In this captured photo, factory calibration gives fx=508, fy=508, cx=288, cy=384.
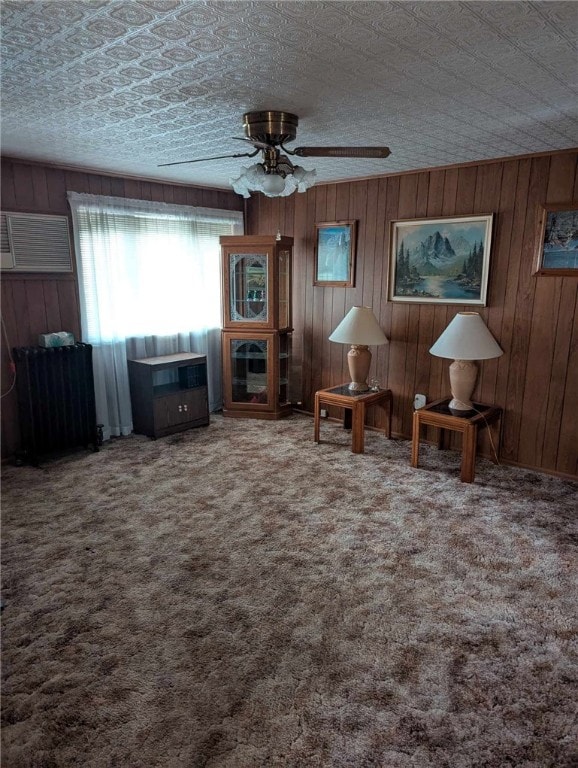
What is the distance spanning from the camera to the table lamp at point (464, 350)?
3.67 m

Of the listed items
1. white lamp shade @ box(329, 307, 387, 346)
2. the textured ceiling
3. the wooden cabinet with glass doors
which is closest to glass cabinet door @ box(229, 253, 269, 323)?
the wooden cabinet with glass doors

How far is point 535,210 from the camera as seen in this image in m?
3.64

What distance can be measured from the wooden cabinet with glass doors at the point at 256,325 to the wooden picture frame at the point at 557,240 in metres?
2.31

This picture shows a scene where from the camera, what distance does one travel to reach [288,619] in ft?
7.41

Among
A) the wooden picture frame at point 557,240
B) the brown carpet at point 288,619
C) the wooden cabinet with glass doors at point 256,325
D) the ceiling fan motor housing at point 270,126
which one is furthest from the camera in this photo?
the wooden cabinet with glass doors at point 256,325

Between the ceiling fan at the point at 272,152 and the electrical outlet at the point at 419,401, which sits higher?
the ceiling fan at the point at 272,152

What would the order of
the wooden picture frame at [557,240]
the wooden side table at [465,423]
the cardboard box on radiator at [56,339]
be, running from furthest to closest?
the cardboard box on radiator at [56,339] < the wooden side table at [465,423] < the wooden picture frame at [557,240]

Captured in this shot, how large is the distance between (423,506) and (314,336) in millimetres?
2362

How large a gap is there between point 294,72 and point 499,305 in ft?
8.40

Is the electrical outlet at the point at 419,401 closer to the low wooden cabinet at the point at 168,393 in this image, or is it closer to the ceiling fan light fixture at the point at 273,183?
the low wooden cabinet at the point at 168,393

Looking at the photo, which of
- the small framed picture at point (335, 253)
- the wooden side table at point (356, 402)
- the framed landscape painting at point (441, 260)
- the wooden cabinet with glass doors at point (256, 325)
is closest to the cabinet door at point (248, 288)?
the wooden cabinet with glass doors at point (256, 325)

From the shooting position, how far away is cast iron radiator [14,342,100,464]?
3.86m

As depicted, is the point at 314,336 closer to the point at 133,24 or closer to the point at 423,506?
the point at 423,506

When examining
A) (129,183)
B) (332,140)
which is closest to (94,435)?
(129,183)
